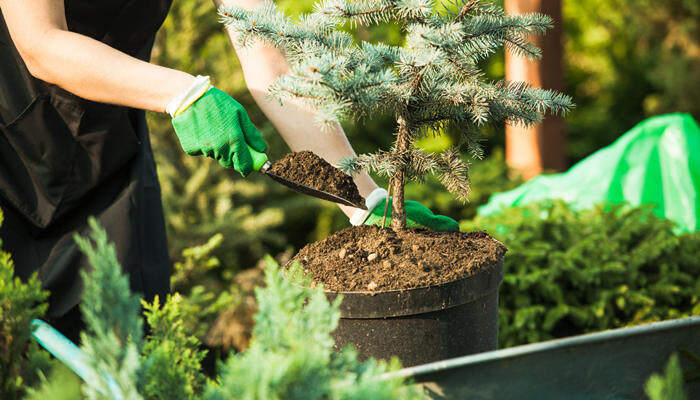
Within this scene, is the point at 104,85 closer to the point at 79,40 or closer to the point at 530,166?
the point at 79,40

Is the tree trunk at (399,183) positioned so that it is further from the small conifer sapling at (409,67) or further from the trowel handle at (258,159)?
the trowel handle at (258,159)

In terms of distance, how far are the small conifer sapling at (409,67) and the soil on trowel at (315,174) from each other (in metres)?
0.04

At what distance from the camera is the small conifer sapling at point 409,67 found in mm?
1139

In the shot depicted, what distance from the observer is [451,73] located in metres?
1.28

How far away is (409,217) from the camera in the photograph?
1.59 meters

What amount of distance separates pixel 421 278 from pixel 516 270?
4.50 ft

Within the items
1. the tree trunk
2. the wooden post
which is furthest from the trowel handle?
the wooden post

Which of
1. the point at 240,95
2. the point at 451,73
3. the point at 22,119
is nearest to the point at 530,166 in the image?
the point at 240,95

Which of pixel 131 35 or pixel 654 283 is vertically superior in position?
pixel 131 35

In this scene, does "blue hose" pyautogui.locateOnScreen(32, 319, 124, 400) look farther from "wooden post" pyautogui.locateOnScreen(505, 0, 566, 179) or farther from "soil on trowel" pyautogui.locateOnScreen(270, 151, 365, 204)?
"wooden post" pyautogui.locateOnScreen(505, 0, 566, 179)

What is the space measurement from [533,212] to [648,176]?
83 centimetres

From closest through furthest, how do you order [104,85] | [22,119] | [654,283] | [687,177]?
[104,85], [22,119], [654,283], [687,177]

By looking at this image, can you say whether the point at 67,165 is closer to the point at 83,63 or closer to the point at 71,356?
the point at 83,63

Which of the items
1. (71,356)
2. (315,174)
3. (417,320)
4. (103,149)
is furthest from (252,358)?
(103,149)
